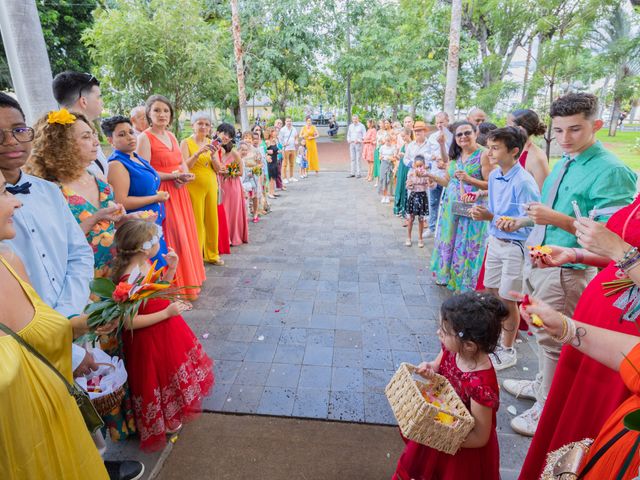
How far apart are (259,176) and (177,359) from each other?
632cm

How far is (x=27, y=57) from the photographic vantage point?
340cm

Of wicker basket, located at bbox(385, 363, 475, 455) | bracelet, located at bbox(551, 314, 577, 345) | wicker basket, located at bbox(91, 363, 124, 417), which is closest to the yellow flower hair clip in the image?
wicker basket, located at bbox(91, 363, 124, 417)

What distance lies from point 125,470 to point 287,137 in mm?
11341

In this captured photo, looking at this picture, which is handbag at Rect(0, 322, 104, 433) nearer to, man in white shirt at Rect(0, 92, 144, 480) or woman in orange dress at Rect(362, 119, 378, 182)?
man in white shirt at Rect(0, 92, 144, 480)

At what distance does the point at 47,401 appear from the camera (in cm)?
131

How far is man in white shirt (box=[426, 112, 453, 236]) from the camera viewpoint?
5849mm

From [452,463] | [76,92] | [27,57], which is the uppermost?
[27,57]

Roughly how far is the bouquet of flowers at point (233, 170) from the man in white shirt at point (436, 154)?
318 cm

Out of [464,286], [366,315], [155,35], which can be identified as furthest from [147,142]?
[155,35]

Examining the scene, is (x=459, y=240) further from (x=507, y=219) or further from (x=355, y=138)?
(x=355, y=138)

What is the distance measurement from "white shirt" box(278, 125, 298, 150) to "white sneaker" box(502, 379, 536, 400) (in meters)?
10.6

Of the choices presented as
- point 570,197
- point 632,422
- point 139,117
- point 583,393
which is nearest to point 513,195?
point 570,197

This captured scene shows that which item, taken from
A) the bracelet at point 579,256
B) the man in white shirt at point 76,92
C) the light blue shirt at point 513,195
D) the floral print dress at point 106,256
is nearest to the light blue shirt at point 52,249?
the floral print dress at point 106,256

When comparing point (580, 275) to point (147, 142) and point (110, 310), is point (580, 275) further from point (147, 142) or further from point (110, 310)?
point (147, 142)
